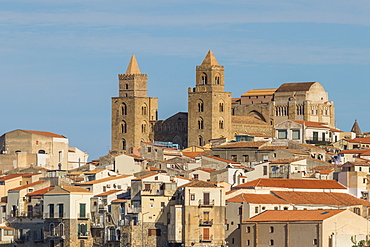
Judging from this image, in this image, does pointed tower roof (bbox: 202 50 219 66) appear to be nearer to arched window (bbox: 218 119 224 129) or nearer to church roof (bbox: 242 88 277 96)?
arched window (bbox: 218 119 224 129)

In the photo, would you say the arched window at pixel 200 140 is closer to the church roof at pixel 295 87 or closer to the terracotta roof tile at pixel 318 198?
the church roof at pixel 295 87

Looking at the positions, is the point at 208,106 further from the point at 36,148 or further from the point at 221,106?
the point at 36,148

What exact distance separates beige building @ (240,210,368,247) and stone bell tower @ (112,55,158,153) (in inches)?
2642

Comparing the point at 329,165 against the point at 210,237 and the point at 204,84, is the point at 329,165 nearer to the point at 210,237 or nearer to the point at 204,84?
the point at 210,237

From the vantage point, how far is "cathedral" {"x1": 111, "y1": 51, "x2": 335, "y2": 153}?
477ft

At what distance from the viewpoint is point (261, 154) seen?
109438 mm

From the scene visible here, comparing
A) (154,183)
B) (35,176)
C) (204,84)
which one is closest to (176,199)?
(154,183)

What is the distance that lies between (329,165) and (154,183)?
21.1 meters

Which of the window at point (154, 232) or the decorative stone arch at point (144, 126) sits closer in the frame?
the window at point (154, 232)

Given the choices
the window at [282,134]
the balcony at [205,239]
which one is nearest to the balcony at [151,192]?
the balcony at [205,239]

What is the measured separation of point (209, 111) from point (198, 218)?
61.5 meters

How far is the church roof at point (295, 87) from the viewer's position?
14988 cm

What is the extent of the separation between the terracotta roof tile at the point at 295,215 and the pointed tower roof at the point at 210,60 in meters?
65.9

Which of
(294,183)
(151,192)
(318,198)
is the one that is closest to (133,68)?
(294,183)
